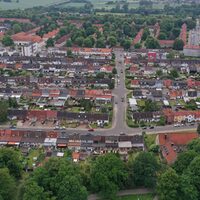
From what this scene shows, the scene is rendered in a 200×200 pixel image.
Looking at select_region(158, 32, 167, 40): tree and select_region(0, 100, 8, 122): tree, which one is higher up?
select_region(158, 32, 167, 40): tree

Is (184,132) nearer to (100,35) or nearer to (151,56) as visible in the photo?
(151,56)

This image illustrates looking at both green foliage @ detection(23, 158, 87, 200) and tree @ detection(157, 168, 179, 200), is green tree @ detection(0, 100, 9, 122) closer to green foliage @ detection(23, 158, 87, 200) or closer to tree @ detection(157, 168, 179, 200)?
green foliage @ detection(23, 158, 87, 200)

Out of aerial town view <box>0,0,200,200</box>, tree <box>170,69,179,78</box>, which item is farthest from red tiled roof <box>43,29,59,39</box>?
tree <box>170,69,179,78</box>

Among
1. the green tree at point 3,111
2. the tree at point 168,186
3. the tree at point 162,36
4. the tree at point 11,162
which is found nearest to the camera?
the tree at point 168,186

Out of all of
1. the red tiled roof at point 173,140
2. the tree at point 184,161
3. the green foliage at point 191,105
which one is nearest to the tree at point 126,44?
the green foliage at point 191,105

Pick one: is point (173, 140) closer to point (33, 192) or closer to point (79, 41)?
point (33, 192)

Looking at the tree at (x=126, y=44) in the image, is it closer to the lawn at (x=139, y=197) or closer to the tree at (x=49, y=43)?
the tree at (x=49, y=43)

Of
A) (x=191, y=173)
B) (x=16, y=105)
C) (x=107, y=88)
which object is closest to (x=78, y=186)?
(x=191, y=173)
